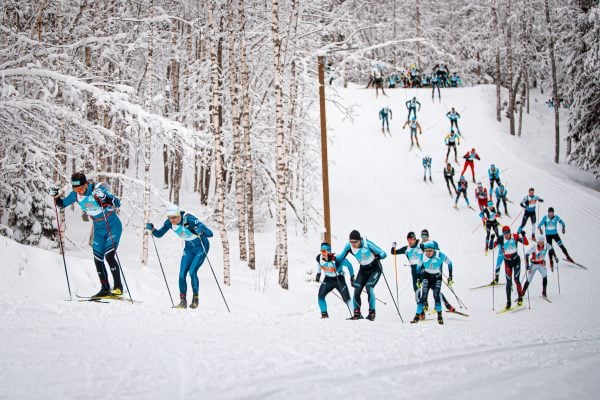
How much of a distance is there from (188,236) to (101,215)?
1.52 meters

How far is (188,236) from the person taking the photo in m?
8.27

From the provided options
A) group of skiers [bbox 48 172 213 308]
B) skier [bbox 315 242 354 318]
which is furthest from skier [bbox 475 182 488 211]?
group of skiers [bbox 48 172 213 308]

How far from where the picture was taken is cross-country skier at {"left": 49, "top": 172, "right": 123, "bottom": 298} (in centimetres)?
719

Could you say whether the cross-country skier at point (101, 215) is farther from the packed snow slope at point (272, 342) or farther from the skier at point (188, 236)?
the skier at point (188, 236)

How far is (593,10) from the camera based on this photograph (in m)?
21.6

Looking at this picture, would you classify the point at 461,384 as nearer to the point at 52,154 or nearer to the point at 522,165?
the point at 52,154

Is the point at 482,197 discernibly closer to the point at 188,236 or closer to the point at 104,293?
the point at 188,236

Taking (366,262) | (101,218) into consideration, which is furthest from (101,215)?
(366,262)

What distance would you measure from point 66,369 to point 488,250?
1574 centimetres

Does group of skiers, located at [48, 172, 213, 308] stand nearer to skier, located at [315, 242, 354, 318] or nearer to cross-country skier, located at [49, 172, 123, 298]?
cross-country skier, located at [49, 172, 123, 298]

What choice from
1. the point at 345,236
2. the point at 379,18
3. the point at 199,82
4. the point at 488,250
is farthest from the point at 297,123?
the point at 379,18

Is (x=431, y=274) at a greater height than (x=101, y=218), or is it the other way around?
(x=101, y=218)

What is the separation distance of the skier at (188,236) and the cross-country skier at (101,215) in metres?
0.79

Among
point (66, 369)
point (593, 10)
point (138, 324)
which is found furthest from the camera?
point (593, 10)
